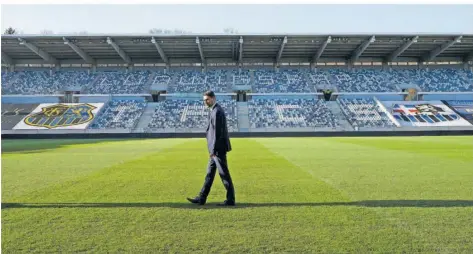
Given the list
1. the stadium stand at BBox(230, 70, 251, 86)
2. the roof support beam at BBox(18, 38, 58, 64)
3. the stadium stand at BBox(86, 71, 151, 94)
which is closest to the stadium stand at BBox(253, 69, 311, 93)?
the stadium stand at BBox(230, 70, 251, 86)

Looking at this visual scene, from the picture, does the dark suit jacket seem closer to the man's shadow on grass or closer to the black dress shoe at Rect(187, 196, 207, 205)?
the black dress shoe at Rect(187, 196, 207, 205)

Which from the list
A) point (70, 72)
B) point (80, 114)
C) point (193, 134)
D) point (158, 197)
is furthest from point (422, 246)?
point (70, 72)

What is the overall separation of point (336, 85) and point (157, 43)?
2210 cm

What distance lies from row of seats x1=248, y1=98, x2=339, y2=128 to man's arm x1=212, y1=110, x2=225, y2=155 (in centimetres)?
3765

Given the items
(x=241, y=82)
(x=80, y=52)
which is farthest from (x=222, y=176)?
(x=80, y=52)

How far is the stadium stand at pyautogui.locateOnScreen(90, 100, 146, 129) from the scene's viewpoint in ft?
146

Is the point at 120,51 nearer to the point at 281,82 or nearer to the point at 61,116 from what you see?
the point at 61,116

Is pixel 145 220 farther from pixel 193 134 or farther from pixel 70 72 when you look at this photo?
pixel 70 72

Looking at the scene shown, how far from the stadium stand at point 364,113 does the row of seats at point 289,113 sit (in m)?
2.05

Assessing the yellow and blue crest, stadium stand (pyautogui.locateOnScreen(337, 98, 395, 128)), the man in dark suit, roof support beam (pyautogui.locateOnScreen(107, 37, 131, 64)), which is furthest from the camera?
roof support beam (pyautogui.locateOnScreen(107, 37, 131, 64))

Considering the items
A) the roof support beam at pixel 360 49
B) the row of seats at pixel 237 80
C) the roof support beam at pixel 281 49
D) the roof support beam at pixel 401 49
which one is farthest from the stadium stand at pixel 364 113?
the roof support beam at pixel 281 49

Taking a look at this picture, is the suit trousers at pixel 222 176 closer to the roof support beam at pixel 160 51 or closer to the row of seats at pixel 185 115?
the row of seats at pixel 185 115

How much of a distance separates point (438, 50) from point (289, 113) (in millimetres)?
20823

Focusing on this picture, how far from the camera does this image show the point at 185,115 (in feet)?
153
